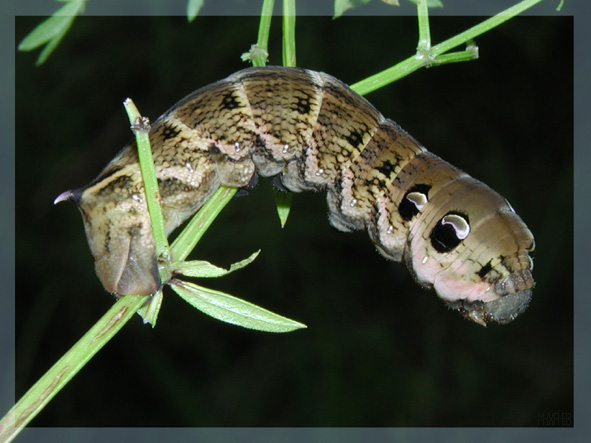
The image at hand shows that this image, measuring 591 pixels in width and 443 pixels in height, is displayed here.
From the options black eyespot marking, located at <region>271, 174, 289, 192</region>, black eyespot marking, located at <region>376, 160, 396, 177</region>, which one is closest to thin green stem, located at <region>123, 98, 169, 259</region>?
black eyespot marking, located at <region>271, 174, 289, 192</region>

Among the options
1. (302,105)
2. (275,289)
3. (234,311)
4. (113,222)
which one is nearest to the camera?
(234,311)

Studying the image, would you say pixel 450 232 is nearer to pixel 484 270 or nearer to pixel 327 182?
pixel 484 270

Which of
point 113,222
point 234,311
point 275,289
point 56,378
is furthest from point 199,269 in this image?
point 275,289

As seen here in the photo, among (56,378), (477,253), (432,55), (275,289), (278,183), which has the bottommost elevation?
(275,289)

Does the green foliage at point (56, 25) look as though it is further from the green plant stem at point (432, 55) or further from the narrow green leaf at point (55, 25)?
the green plant stem at point (432, 55)

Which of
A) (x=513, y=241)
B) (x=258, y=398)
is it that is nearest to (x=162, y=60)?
(x=258, y=398)

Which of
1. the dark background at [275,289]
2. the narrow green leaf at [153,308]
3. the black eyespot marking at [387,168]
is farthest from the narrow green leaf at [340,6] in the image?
the dark background at [275,289]
